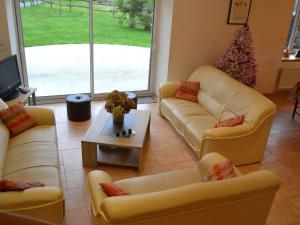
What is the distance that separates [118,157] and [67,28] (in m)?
2.64

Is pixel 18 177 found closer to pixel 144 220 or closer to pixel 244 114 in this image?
pixel 144 220

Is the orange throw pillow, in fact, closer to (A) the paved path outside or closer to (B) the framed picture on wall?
(B) the framed picture on wall

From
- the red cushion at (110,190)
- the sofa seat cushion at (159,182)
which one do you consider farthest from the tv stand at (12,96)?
the red cushion at (110,190)

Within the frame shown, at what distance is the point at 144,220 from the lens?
178 cm

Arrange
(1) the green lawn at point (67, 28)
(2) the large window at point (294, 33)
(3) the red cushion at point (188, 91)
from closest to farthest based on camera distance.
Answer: (3) the red cushion at point (188, 91) → (1) the green lawn at point (67, 28) → (2) the large window at point (294, 33)

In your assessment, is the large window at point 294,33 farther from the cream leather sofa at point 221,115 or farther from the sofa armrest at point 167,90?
the sofa armrest at point 167,90

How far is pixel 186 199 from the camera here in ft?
5.98

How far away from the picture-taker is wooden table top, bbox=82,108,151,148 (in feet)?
10.8

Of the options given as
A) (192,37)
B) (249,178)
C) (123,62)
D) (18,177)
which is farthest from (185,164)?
(123,62)

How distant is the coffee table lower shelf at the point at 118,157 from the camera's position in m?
3.51

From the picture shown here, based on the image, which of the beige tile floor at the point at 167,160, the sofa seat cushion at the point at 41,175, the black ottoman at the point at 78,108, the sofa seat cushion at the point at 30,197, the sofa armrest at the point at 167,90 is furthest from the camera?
the sofa armrest at the point at 167,90

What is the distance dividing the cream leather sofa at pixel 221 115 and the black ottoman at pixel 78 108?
45.7 inches

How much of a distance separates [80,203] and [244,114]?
2172 millimetres

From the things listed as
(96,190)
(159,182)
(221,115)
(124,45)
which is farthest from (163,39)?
(96,190)
